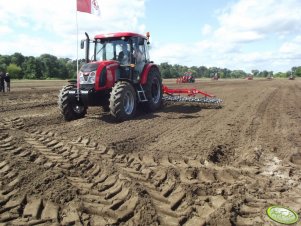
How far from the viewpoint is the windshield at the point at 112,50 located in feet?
32.4

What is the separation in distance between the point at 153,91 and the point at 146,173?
270 inches

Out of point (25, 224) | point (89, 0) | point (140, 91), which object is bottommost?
point (25, 224)

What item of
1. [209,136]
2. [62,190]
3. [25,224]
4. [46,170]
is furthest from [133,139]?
[25,224]

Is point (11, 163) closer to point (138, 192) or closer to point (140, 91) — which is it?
point (138, 192)

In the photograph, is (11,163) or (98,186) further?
(11,163)

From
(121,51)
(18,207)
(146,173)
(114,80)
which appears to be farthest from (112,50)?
(18,207)

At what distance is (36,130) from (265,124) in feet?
19.3

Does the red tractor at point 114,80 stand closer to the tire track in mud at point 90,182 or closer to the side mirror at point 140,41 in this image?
the side mirror at point 140,41

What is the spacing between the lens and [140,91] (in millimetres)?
10250

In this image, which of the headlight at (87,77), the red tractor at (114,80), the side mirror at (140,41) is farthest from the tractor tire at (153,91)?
the headlight at (87,77)

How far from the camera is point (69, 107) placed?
30.9 ft

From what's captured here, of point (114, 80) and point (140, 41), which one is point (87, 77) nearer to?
point (114, 80)

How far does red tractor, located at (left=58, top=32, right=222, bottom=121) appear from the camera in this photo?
29.5 feet

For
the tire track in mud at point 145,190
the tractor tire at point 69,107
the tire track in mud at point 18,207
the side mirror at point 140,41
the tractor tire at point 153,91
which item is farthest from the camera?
the tractor tire at point 153,91
